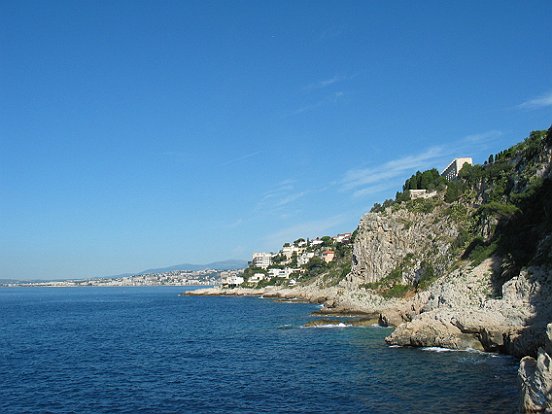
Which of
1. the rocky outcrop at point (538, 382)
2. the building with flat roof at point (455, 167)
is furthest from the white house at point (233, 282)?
the rocky outcrop at point (538, 382)

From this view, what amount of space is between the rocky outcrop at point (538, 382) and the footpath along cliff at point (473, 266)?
4cm

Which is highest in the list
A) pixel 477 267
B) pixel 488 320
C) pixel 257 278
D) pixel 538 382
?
pixel 477 267

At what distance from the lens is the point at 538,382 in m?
21.3

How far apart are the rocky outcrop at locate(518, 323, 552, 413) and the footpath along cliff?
0.04 m

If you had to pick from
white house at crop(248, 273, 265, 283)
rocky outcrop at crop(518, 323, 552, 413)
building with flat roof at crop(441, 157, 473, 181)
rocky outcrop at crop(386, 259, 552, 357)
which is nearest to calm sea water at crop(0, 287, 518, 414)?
rocky outcrop at crop(386, 259, 552, 357)

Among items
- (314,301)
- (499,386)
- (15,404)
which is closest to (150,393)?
(15,404)

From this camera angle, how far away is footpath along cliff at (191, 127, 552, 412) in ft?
125

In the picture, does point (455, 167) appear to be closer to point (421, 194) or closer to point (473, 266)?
point (421, 194)

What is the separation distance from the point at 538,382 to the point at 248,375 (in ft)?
62.9

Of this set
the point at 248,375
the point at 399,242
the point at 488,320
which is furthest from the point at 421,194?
the point at 248,375

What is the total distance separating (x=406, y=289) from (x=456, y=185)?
2389 centimetres

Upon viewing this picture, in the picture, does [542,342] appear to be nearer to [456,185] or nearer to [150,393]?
[150,393]

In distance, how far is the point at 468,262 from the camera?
56438mm

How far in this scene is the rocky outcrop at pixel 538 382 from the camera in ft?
68.8
